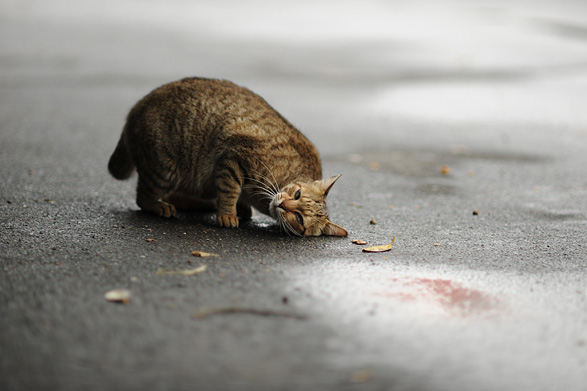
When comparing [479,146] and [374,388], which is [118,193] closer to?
[374,388]

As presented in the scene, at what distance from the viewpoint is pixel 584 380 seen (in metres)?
2.39

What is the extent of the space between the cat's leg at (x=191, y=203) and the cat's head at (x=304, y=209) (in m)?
0.69

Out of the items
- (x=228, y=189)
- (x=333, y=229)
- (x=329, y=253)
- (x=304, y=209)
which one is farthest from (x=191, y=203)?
(x=329, y=253)

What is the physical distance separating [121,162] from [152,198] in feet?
1.52

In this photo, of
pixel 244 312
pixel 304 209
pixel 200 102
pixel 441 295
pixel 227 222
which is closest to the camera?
pixel 244 312

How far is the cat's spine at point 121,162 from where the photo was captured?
461 centimetres

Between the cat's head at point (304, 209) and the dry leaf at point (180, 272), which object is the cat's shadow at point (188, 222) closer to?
the cat's head at point (304, 209)

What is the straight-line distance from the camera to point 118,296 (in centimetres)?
285

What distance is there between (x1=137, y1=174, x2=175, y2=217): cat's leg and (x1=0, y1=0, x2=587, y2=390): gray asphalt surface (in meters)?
0.10

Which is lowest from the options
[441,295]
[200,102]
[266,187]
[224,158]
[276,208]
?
[441,295]

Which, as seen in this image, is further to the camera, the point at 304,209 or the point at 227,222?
the point at 227,222

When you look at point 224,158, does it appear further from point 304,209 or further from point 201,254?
point 201,254

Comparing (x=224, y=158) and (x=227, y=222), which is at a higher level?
(x=224, y=158)

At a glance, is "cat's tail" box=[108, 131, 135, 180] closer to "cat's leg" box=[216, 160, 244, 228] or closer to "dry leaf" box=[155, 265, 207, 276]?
"cat's leg" box=[216, 160, 244, 228]
